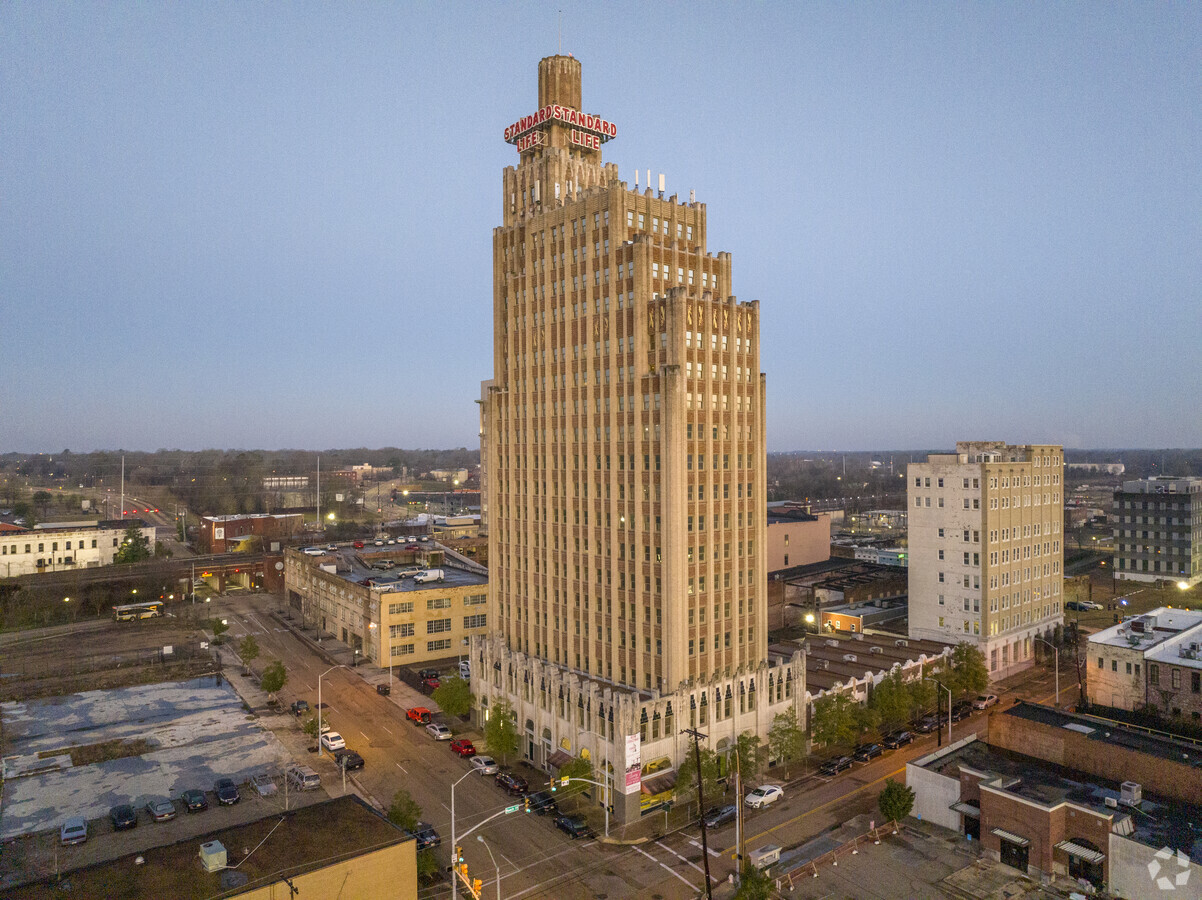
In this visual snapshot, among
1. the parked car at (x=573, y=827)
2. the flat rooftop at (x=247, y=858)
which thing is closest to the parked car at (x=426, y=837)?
the flat rooftop at (x=247, y=858)

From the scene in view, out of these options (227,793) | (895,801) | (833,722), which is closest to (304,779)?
(227,793)

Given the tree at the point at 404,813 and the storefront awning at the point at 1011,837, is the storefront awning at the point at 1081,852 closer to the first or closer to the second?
the storefront awning at the point at 1011,837

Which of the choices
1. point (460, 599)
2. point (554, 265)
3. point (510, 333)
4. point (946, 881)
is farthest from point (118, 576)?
point (946, 881)

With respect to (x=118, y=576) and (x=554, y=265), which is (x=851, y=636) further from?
(x=118, y=576)

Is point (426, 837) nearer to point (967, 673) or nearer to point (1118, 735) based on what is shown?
point (1118, 735)

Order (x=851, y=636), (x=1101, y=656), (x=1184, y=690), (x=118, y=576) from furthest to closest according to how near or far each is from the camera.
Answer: (x=118, y=576) → (x=851, y=636) → (x=1101, y=656) → (x=1184, y=690)

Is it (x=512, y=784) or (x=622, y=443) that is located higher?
(x=622, y=443)
